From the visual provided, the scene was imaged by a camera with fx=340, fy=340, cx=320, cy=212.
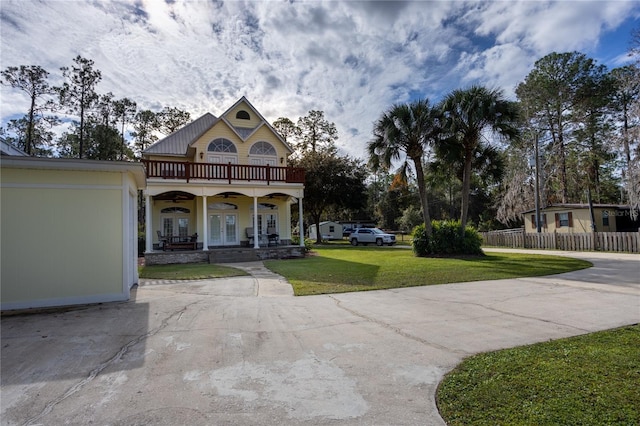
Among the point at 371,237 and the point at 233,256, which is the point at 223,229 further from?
the point at 371,237


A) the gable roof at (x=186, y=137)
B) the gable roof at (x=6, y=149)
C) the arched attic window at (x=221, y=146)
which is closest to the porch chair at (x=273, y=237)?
the arched attic window at (x=221, y=146)

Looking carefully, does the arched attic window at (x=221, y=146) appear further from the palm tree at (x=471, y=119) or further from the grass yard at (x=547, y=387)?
the grass yard at (x=547, y=387)

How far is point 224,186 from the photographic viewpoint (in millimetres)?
17578

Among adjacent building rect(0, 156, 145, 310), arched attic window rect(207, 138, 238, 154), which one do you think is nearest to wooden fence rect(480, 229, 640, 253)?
arched attic window rect(207, 138, 238, 154)

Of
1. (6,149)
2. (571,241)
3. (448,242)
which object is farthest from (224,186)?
(571,241)

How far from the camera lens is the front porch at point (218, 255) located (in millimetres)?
16031

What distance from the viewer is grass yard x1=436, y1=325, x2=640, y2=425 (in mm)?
2746

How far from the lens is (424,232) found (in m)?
17.8

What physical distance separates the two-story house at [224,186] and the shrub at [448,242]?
7.01 meters

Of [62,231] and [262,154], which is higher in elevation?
[262,154]

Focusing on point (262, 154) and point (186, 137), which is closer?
point (262, 154)

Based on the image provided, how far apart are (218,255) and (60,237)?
9.97 metres

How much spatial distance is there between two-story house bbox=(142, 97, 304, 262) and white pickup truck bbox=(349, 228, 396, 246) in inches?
441

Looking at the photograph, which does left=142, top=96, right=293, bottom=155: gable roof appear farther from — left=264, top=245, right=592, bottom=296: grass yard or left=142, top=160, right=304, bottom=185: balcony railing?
left=264, top=245, right=592, bottom=296: grass yard
